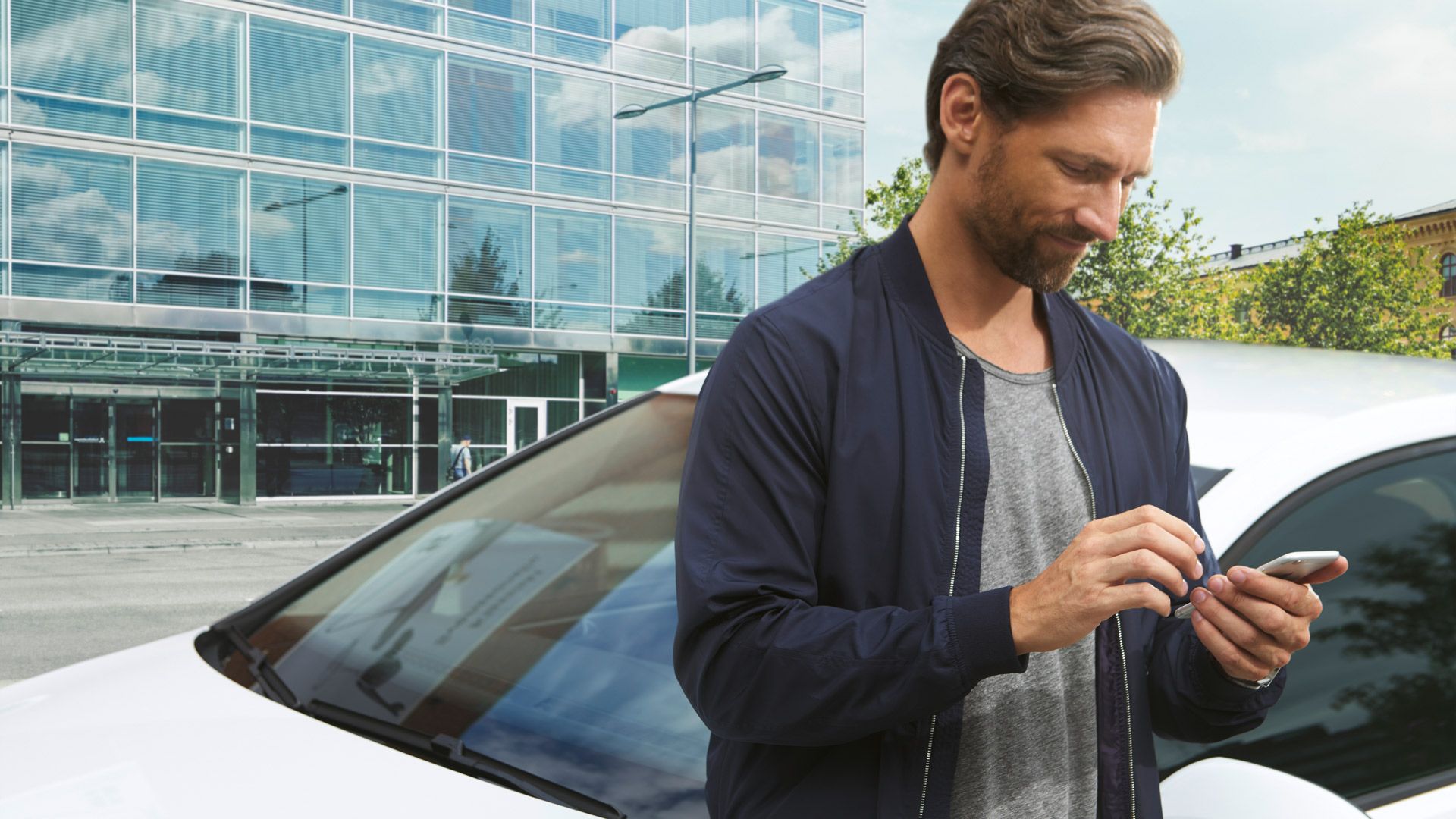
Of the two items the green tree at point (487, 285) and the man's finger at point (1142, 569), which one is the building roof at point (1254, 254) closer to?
the green tree at point (487, 285)

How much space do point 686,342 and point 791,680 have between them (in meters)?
25.0

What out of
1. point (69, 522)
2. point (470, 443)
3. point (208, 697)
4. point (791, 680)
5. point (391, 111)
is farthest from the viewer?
point (470, 443)

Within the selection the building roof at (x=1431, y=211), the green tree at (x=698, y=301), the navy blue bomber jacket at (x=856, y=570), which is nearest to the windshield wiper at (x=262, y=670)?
the navy blue bomber jacket at (x=856, y=570)

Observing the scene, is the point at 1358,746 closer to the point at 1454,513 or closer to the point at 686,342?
the point at 1454,513

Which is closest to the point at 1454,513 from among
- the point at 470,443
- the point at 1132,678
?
the point at 1132,678

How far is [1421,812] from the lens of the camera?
5.57 ft

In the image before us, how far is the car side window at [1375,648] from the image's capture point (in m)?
1.75

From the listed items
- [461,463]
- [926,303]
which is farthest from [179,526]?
[926,303]

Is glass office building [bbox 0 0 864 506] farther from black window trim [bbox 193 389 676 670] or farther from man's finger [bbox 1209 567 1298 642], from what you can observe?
man's finger [bbox 1209 567 1298 642]

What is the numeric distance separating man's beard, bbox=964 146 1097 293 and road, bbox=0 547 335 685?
6918mm

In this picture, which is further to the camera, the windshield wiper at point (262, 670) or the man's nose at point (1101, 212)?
the windshield wiper at point (262, 670)

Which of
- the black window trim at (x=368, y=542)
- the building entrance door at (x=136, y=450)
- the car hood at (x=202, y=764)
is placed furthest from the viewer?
the building entrance door at (x=136, y=450)

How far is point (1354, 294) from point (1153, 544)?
124 feet

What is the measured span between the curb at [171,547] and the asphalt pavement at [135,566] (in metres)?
0.02
